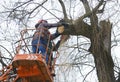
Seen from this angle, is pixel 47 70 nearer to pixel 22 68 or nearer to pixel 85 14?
pixel 22 68

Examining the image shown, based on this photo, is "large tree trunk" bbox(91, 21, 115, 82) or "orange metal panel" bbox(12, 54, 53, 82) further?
"large tree trunk" bbox(91, 21, 115, 82)

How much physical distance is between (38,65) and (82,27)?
1729mm

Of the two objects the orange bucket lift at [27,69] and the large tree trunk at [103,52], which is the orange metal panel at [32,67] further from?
the large tree trunk at [103,52]

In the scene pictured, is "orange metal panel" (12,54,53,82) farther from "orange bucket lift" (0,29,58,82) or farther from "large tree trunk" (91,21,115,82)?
"large tree trunk" (91,21,115,82)

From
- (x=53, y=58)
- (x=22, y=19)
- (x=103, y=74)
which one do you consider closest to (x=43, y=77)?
(x=53, y=58)

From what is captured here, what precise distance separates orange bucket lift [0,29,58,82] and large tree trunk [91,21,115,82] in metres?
1.17

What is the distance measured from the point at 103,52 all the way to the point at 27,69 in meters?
2.09

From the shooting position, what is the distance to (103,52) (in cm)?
841

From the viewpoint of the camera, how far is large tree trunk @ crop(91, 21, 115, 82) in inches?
326

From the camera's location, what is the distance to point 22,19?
9.95 m

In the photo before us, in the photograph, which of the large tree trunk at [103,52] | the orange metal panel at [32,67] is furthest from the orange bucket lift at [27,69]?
the large tree trunk at [103,52]

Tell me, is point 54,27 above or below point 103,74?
above

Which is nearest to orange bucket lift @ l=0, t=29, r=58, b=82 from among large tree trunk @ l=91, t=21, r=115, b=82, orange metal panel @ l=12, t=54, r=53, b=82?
orange metal panel @ l=12, t=54, r=53, b=82

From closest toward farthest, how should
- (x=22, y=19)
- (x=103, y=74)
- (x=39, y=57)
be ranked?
(x=39, y=57) → (x=103, y=74) → (x=22, y=19)
